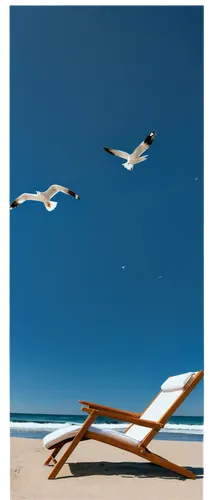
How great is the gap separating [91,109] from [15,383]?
4.36 feet

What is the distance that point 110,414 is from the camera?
2.94 metres

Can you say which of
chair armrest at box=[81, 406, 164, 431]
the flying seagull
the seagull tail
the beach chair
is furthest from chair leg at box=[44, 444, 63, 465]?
the flying seagull

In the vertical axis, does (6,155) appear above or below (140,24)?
below

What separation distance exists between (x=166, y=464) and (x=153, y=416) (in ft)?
0.74

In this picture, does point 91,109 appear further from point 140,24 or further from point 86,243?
point 86,243

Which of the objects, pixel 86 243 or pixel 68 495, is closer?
pixel 68 495

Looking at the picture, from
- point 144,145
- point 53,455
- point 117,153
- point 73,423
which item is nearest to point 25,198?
point 117,153

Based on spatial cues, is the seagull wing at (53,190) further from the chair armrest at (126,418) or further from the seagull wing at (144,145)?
the chair armrest at (126,418)

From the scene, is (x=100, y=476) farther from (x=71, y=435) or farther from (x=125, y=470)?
(x=71, y=435)

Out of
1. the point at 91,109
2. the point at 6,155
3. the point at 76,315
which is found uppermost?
the point at 91,109

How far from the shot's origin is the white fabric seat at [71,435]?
291 centimetres

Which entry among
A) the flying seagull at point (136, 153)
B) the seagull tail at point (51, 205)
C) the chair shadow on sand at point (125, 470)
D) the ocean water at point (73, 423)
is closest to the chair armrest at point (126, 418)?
the ocean water at point (73, 423)

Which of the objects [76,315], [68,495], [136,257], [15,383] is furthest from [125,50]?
[68,495]

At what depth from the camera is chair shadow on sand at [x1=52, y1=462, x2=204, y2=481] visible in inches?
115
